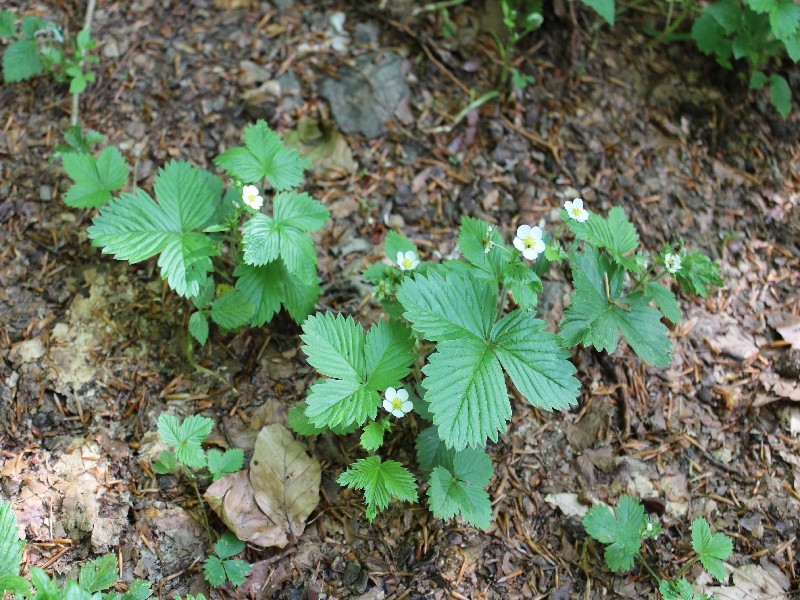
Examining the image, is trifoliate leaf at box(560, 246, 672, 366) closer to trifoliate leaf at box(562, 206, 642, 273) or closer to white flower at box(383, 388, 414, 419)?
trifoliate leaf at box(562, 206, 642, 273)

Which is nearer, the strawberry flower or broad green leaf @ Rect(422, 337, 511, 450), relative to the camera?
broad green leaf @ Rect(422, 337, 511, 450)

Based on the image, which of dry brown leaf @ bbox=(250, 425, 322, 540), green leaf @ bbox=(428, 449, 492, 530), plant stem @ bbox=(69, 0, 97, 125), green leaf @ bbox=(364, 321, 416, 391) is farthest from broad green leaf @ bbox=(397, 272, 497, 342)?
plant stem @ bbox=(69, 0, 97, 125)

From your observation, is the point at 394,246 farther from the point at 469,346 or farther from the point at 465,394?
the point at 465,394

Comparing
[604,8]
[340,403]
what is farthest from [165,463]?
[604,8]

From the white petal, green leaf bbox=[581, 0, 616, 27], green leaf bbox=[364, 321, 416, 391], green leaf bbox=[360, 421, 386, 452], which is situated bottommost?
green leaf bbox=[360, 421, 386, 452]

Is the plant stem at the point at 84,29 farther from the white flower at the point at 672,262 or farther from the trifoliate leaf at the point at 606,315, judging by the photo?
the white flower at the point at 672,262

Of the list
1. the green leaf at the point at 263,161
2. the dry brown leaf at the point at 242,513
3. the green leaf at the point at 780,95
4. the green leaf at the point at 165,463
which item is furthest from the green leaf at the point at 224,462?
the green leaf at the point at 780,95

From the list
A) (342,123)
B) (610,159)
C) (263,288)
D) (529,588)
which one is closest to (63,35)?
(342,123)
